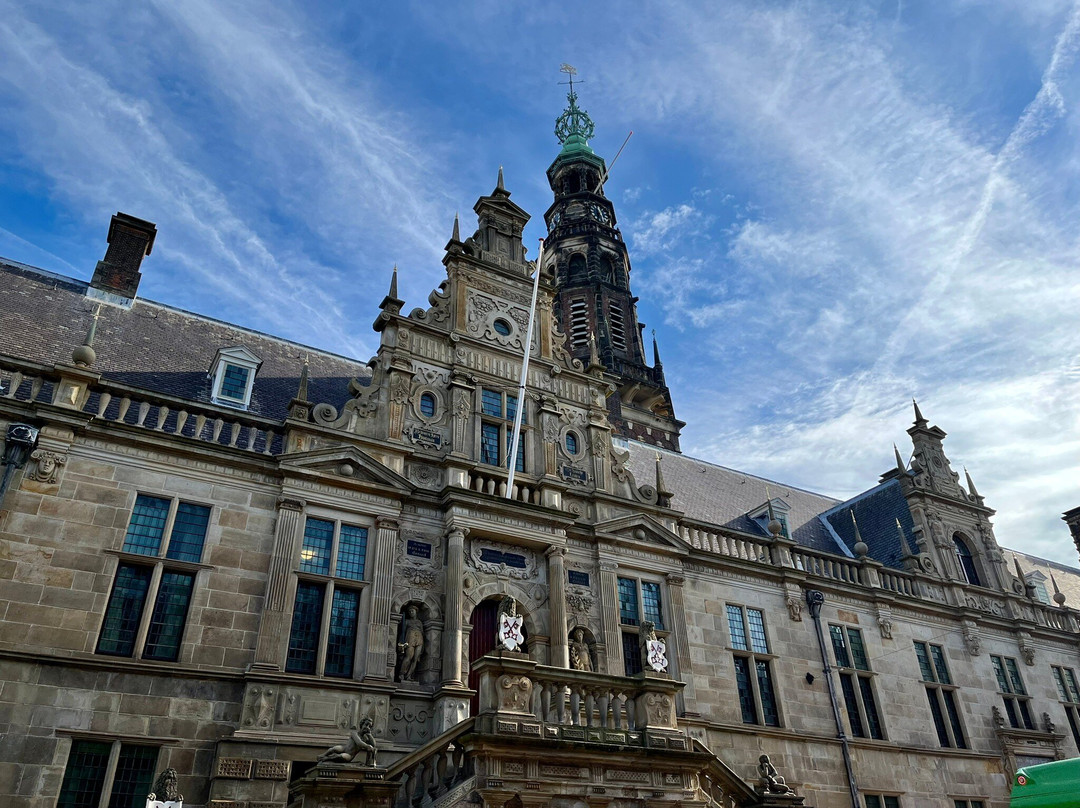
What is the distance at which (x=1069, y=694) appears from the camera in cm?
3030

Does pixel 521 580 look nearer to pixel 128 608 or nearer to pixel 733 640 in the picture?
pixel 733 640

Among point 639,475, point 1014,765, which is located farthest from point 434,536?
point 1014,765

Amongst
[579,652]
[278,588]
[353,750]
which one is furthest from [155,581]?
[579,652]

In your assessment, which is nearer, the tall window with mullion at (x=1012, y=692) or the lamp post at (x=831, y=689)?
the lamp post at (x=831, y=689)

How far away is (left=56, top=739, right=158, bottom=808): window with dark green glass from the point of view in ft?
44.2

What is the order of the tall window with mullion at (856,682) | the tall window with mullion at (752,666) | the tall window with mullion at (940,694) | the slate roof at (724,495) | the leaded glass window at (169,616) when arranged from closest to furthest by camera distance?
1. the leaded glass window at (169,616)
2. the tall window with mullion at (752,666)
3. the tall window with mullion at (856,682)
4. the tall window with mullion at (940,694)
5. the slate roof at (724,495)

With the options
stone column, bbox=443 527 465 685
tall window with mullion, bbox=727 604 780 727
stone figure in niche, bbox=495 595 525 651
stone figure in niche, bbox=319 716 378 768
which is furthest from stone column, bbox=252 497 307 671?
tall window with mullion, bbox=727 604 780 727

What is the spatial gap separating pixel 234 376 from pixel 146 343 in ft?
8.37

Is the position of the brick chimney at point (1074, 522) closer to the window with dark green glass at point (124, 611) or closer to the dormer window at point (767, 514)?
the dormer window at point (767, 514)

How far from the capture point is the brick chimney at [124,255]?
2147cm

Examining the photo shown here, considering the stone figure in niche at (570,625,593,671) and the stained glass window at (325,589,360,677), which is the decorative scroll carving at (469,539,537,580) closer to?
the stone figure in niche at (570,625,593,671)

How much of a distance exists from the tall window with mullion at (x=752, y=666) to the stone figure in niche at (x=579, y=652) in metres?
4.92

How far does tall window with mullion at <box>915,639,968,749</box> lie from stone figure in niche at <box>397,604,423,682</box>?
17.9 meters

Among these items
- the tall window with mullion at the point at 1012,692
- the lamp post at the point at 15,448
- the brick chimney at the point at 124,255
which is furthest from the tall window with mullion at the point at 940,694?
the brick chimney at the point at 124,255
